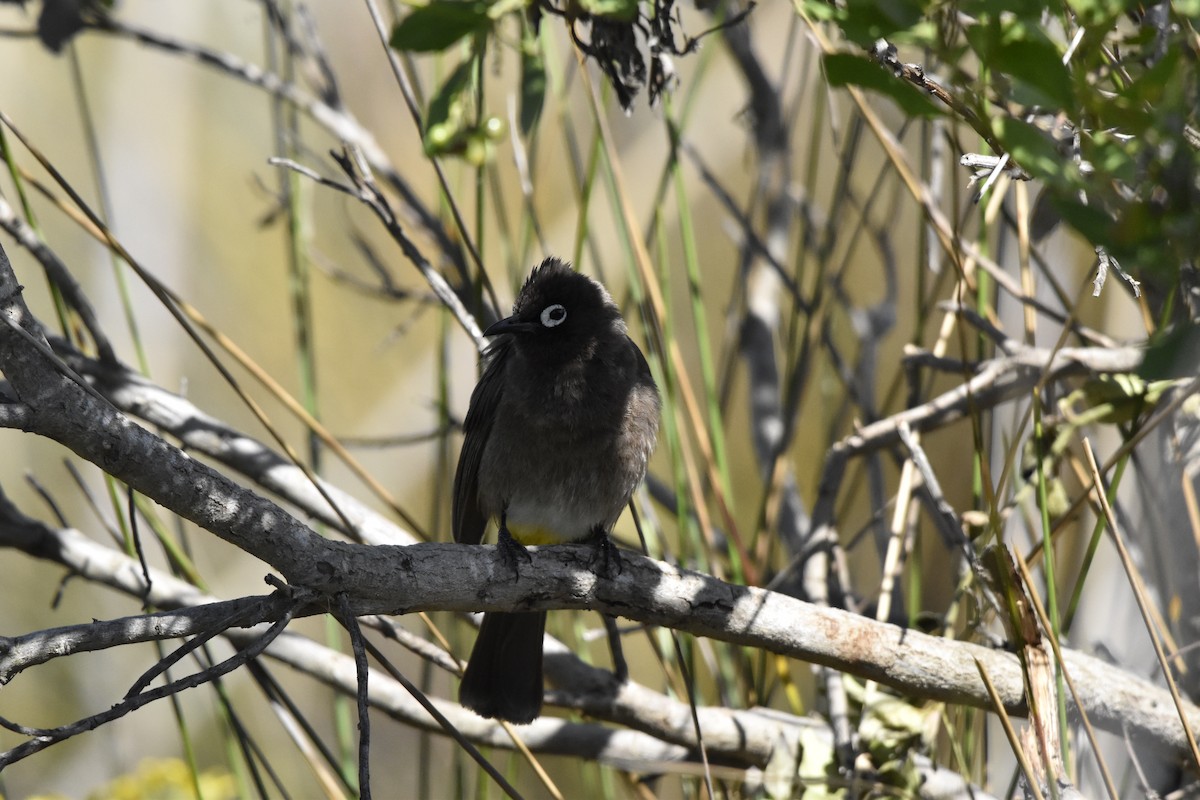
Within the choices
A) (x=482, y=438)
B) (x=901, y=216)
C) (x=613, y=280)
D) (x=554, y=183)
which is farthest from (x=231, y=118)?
(x=482, y=438)

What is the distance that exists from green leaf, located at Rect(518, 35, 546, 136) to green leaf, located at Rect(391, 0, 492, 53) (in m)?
0.66

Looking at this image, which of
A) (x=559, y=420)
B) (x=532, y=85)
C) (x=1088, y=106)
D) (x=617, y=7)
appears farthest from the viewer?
(x=559, y=420)

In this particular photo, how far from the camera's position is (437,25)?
1862mm

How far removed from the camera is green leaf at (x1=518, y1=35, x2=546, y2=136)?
8.50 ft

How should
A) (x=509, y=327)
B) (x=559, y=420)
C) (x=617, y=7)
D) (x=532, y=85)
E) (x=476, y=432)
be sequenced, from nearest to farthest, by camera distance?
(x=617, y=7) < (x=532, y=85) < (x=509, y=327) < (x=559, y=420) < (x=476, y=432)

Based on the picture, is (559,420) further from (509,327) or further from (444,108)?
(444,108)

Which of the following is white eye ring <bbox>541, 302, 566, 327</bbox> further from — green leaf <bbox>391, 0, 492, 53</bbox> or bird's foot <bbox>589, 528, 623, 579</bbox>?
green leaf <bbox>391, 0, 492, 53</bbox>

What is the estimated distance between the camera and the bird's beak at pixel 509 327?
2.95 m

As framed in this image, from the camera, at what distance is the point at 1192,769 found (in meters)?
2.35

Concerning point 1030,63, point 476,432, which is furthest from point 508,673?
point 1030,63

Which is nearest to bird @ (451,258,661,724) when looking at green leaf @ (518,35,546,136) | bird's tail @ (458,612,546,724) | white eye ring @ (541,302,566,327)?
white eye ring @ (541,302,566,327)

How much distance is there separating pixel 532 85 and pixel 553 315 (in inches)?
31.2

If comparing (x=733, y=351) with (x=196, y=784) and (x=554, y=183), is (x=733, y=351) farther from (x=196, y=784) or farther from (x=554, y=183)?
(x=554, y=183)

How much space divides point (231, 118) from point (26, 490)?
9.24 feet
